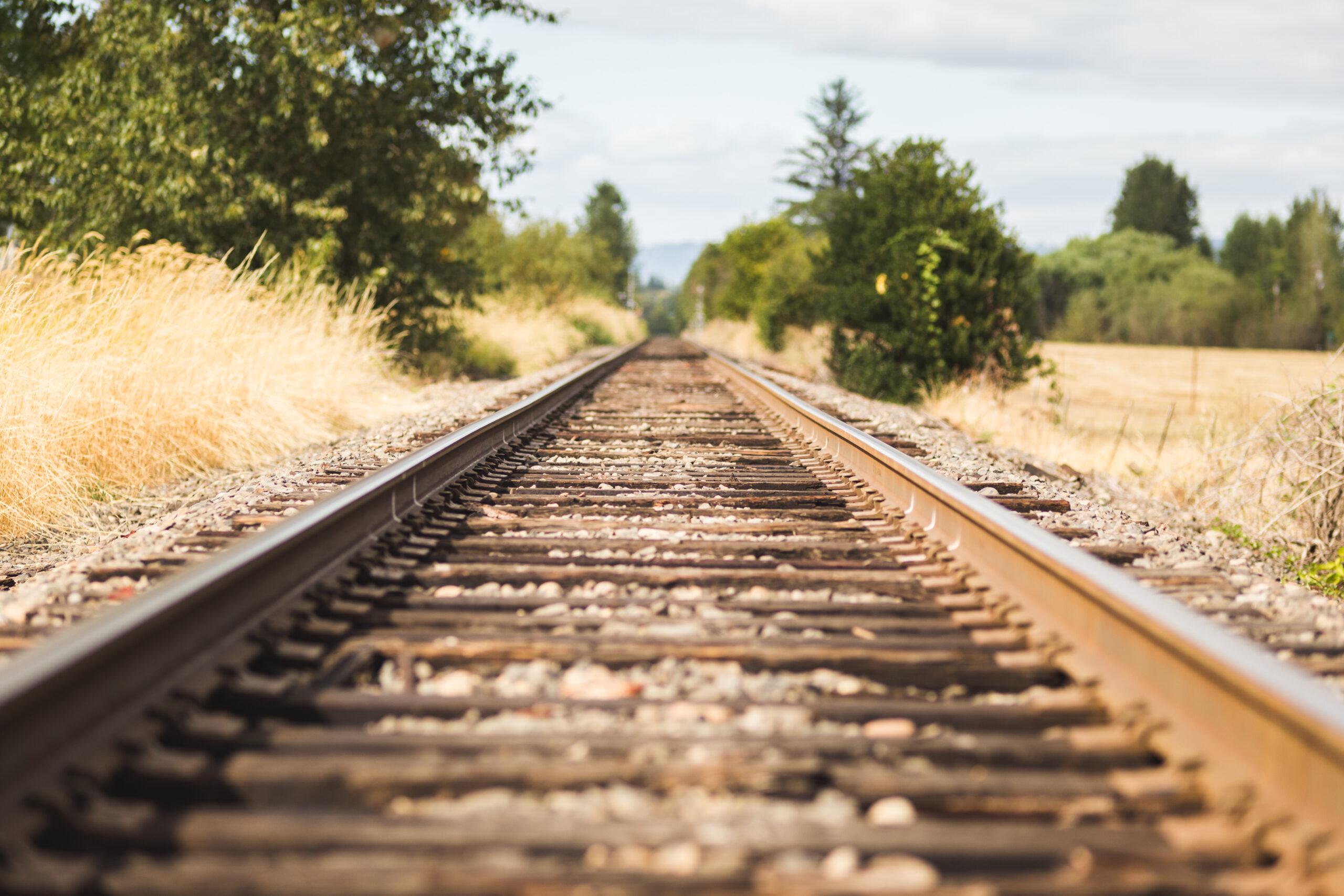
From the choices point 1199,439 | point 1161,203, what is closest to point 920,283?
point 1199,439

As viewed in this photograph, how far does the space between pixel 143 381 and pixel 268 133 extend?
7521 millimetres

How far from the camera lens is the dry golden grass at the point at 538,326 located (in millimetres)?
19672

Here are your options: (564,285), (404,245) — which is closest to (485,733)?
(404,245)

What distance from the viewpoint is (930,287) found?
40.6ft

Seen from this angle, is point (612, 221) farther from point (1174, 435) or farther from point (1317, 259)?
point (1174, 435)

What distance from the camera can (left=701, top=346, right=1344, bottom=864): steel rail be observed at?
5.27 feet

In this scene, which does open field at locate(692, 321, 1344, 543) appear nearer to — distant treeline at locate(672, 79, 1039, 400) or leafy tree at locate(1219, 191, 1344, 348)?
distant treeline at locate(672, 79, 1039, 400)

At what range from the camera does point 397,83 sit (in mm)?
13141

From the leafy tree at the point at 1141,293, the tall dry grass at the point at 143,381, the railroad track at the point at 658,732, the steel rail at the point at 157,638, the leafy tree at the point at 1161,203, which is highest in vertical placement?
the leafy tree at the point at 1161,203

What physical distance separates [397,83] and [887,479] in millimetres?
10857

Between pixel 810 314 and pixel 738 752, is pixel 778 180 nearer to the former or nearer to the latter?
pixel 810 314

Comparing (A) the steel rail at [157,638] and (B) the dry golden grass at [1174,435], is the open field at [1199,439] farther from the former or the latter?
(A) the steel rail at [157,638]

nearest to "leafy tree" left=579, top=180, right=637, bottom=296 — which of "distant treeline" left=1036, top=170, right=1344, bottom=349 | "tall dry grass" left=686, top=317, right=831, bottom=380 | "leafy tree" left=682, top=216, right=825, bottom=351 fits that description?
"leafy tree" left=682, top=216, right=825, bottom=351

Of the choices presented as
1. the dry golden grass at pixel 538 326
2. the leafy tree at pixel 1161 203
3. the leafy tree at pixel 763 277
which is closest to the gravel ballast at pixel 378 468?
the dry golden grass at pixel 538 326
